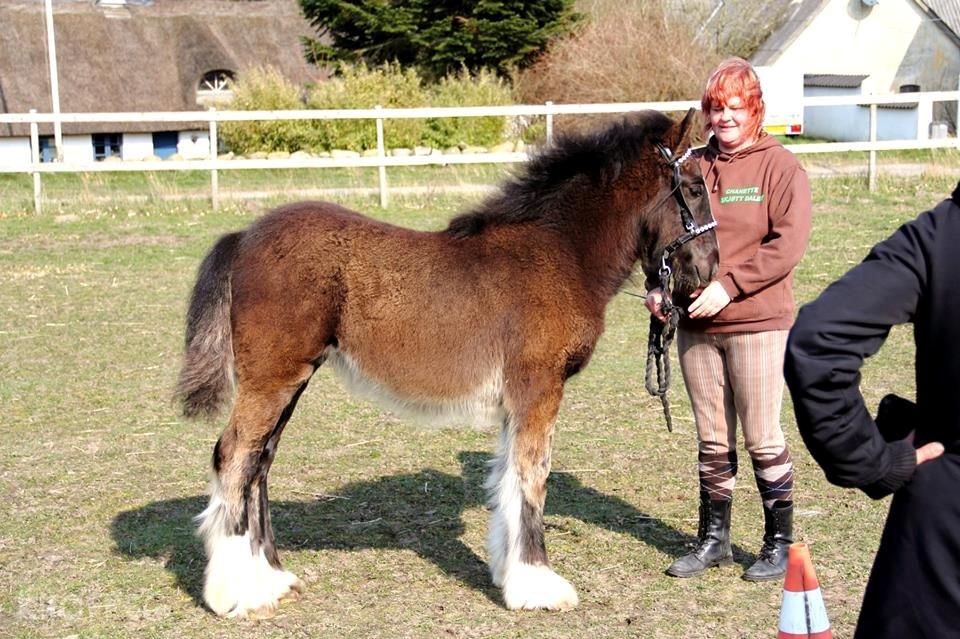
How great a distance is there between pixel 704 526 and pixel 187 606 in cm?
253

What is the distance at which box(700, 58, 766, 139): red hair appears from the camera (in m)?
4.71

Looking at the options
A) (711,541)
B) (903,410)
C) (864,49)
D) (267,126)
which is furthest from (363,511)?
(864,49)

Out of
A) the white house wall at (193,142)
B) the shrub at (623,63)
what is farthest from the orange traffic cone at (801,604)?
the white house wall at (193,142)

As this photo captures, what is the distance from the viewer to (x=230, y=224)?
15727 mm

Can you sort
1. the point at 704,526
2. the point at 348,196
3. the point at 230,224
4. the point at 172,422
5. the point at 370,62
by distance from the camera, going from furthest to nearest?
the point at 370,62 < the point at 348,196 < the point at 230,224 < the point at 172,422 < the point at 704,526

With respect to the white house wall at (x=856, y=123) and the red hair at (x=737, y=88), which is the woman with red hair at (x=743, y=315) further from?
the white house wall at (x=856, y=123)

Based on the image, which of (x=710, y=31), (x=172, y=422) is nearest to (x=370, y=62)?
(x=710, y=31)

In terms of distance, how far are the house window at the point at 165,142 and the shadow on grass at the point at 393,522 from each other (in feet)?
119

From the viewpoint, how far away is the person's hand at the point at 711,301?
4750 mm

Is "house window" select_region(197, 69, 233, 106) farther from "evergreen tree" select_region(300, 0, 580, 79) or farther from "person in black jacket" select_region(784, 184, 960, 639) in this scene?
"person in black jacket" select_region(784, 184, 960, 639)

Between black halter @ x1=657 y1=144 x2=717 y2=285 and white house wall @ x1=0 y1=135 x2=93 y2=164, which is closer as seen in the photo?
black halter @ x1=657 y1=144 x2=717 y2=285

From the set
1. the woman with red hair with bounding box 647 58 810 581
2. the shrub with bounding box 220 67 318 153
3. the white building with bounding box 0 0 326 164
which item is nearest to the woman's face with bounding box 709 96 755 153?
the woman with red hair with bounding box 647 58 810 581

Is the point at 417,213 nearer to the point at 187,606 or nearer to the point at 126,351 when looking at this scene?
the point at 126,351

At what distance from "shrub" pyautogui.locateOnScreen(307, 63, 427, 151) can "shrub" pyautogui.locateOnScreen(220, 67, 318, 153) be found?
45 cm
